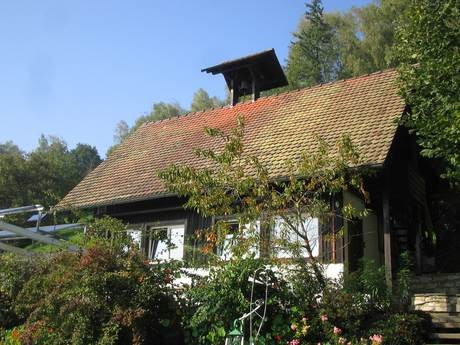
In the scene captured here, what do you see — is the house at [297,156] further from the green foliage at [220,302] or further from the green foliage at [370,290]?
the green foliage at [220,302]

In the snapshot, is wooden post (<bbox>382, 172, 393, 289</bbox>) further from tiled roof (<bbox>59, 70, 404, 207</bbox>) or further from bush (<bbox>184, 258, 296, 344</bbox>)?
bush (<bbox>184, 258, 296, 344</bbox>)

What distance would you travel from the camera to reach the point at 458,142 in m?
8.80

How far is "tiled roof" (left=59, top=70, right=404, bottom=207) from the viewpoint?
1216 centimetres

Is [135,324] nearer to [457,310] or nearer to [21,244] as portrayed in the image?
[457,310]

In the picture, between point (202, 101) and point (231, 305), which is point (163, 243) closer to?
point (231, 305)

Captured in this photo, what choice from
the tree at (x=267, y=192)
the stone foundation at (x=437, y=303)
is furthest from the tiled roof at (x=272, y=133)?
the stone foundation at (x=437, y=303)

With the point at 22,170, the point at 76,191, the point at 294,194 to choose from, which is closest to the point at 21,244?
the point at 22,170

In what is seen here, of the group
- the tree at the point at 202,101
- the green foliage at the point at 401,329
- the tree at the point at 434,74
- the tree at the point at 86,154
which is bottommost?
the green foliage at the point at 401,329

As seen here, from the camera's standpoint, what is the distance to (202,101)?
152 ft

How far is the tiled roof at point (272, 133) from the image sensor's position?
479 inches

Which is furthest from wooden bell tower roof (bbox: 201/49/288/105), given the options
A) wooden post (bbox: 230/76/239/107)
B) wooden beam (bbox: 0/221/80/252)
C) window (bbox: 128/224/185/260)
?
wooden beam (bbox: 0/221/80/252)

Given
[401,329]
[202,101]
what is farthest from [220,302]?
[202,101]

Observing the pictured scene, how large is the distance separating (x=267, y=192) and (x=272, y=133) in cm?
512

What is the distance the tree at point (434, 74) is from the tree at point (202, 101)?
35.6 meters
